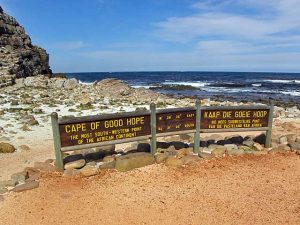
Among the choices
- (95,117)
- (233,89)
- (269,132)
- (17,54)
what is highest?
(17,54)

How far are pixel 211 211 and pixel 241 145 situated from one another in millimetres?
4272

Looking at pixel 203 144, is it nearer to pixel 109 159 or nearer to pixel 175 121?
pixel 175 121

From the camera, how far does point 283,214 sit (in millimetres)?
5941

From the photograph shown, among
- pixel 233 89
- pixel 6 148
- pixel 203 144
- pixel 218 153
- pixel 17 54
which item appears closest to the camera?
pixel 218 153

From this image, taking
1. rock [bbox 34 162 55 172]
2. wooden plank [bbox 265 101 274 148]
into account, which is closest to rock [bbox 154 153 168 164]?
rock [bbox 34 162 55 172]

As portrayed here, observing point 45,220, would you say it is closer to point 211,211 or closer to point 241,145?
point 211,211

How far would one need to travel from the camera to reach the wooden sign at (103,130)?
781 cm

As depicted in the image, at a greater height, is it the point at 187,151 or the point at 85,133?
Answer: the point at 85,133

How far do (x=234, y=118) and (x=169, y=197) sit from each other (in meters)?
3.84

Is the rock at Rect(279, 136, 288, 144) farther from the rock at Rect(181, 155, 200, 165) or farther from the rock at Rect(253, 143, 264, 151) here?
the rock at Rect(181, 155, 200, 165)

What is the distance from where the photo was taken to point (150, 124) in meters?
8.70

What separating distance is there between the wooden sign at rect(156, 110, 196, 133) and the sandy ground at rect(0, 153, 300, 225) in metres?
1.16

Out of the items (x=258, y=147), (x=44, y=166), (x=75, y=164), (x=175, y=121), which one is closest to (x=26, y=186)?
(x=44, y=166)

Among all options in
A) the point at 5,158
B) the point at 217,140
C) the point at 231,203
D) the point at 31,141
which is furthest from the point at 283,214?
the point at 31,141
